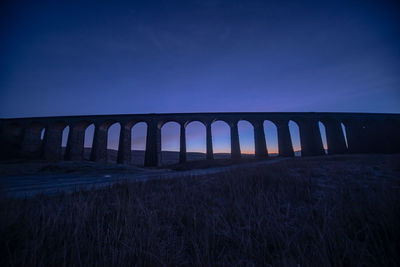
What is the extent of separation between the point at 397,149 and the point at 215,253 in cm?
3874

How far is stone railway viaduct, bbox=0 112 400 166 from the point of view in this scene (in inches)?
838

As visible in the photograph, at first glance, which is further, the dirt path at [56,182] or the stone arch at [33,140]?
the stone arch at [33,140]

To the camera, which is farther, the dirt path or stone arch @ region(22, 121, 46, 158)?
stone arch @ region(22, 121, 46, 158)

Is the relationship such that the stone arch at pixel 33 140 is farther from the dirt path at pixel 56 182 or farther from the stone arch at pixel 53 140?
the dirt path at pixel 56 182

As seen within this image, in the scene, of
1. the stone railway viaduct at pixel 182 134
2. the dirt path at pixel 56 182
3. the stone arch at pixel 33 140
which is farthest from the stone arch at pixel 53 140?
the dirt path at pixel 56 182

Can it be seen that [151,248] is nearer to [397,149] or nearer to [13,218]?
[13,218]

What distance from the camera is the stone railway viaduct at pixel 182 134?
69.8 ft

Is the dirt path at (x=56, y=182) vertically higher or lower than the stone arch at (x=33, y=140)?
lower

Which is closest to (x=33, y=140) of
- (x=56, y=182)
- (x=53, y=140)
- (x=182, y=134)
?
(x=53, y=140)

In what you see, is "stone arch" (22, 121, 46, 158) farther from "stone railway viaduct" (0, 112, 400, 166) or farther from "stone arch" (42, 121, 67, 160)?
"stone arch" (42, 121, 67, 160)

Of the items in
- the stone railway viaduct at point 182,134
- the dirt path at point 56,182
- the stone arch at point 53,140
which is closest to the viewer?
the dirt path at point 56,182

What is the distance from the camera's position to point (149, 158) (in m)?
20.1

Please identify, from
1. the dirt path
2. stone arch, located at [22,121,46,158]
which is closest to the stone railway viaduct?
stone arch, located at [22,121,46,158]

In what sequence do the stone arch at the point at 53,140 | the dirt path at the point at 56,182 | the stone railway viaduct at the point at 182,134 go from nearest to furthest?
the dirt path at the point at 56,182, the stone railway viaduct at the point at 182,134, the stone arch at the point at 53,140
